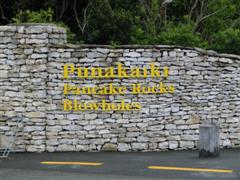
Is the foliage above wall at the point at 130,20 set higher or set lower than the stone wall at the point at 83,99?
higher

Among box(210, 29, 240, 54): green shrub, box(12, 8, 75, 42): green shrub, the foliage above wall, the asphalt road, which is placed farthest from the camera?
box(210, 29, 240, 54): green shrub

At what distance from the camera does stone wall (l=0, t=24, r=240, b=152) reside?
12.4m

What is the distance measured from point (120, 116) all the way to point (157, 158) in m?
1.74

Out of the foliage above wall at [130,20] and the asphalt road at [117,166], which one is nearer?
the asphalt road at [117,166]

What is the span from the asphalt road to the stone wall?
477 millimetres

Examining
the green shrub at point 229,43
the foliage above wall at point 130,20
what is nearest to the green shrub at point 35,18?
the foliage above wall at point 130,20

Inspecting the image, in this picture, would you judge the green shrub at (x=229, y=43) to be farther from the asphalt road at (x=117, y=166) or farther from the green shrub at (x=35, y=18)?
the green shrub at (x=35, y=18)

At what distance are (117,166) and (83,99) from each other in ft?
8.88

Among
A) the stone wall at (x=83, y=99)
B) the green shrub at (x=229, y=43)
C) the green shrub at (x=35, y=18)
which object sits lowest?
the stone wall at (x=83, y=99)

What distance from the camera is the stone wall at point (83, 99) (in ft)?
40.7

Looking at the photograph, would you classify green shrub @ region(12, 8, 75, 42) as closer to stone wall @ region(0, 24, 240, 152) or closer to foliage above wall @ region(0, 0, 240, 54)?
foliage above wall @ region(0, 0, 240, 54)

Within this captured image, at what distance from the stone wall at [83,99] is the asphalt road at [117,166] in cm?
48

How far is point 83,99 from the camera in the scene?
12.5 m

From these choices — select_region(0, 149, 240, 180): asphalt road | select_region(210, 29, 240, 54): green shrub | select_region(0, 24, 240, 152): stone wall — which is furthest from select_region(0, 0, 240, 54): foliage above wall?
select_region(0, 149, 240, 180): asphalt road
